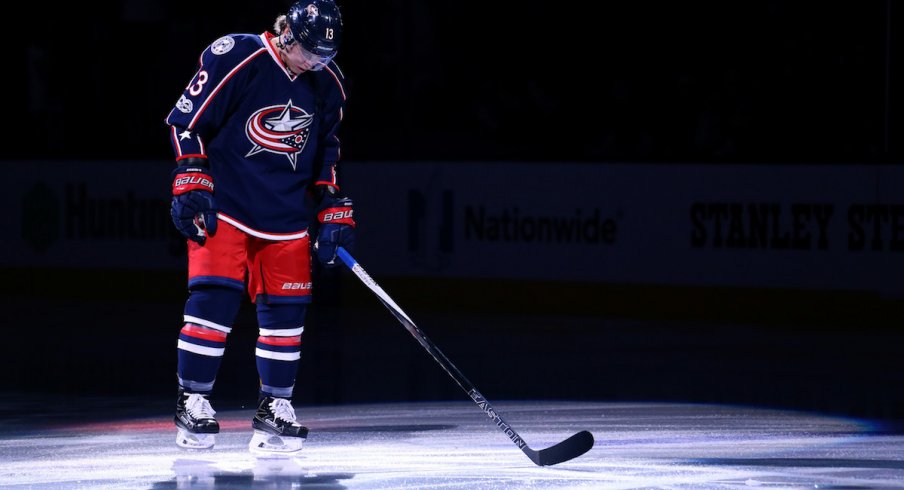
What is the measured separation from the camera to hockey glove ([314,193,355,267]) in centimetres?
570

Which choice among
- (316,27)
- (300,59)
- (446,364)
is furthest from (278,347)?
(316,27)

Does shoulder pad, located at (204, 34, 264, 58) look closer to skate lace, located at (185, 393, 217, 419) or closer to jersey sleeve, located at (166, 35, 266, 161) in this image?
jersey sleeve, located at (166, 35, 266, 161)

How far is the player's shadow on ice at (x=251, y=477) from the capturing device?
4855 millimetres

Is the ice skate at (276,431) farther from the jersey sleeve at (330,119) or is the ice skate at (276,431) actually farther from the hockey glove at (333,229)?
the jersey sleeve at (330,119)

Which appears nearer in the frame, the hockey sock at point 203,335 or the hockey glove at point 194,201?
the hockey glove at point 194,201

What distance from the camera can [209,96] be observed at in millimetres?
5398

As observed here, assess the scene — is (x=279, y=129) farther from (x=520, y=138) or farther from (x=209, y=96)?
(x=520, y=138)

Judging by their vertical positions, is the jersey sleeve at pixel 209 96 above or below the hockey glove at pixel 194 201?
above

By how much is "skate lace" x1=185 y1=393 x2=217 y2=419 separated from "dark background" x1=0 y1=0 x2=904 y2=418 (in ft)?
5.42

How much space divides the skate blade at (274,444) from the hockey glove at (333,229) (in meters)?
0.61

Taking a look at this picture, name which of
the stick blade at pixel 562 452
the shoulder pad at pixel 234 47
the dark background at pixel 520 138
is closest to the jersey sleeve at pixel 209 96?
the shoulder pad at pixel 234 47

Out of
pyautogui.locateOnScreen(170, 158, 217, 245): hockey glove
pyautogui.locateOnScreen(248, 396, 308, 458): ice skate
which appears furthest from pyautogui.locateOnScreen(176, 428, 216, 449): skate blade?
pyautogui.locateOnScreen(170, 158, 217, 245): hockey glove

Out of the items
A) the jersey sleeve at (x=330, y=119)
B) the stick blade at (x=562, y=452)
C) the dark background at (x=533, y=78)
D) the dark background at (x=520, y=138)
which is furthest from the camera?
the dark background at (x=533, y=78)

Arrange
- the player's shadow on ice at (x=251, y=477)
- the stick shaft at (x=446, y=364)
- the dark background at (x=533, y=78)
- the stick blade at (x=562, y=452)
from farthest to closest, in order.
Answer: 1. the dark background at (x=533, y=78)
2. the stick shaft at (x=446, y=364)
3. the stick blade at (x=562, y=452)
4. the player's shadow on ice at (x=251, y=477)
